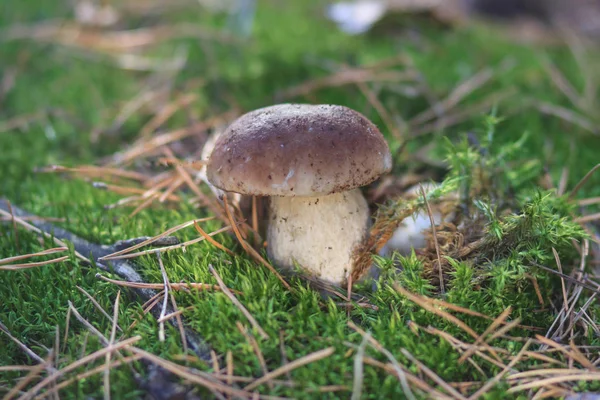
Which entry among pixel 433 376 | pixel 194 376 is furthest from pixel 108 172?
pixel 433 376

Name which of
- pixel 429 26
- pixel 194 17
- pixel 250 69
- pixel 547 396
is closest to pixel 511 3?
pixel 429 26

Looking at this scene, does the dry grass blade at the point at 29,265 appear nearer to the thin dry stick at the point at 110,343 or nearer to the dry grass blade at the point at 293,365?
the thin dry stick at the point at 110,343

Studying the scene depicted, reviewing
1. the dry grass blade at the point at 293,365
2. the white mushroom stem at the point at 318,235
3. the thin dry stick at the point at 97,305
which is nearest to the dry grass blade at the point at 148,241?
the thin dry stick at the point at 97,305

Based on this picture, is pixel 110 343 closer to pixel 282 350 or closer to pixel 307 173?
pixel 282 350

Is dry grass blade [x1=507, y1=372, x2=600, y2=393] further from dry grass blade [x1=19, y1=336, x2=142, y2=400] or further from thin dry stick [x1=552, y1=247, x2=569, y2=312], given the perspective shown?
dry grass blade [x1=19, y1=336, x2=142, y2=400]

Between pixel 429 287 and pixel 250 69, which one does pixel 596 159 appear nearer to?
pixel 429 287

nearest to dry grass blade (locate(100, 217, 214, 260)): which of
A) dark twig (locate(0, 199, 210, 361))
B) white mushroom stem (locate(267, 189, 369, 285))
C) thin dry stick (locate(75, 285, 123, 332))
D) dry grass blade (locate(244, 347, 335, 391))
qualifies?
dark twig (locate(0, 199, 210, 361))

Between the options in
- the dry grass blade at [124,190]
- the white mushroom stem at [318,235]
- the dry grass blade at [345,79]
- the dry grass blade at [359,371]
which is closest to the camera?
the dry grass blade at [359,371]
